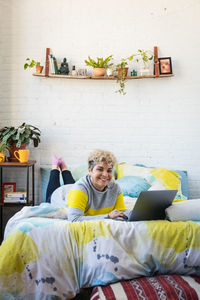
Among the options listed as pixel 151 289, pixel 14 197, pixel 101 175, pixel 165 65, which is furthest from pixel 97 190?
pixel 165 65

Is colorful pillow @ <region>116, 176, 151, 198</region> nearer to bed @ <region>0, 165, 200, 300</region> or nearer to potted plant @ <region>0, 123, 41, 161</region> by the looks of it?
potted plant @ <region>0, 123, 41, 161</region>

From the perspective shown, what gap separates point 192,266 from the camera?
65.8 inches

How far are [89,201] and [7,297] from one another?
79cm

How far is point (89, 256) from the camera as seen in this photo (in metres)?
1.62

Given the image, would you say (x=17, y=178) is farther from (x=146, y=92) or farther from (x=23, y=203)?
(x=146, y=92)

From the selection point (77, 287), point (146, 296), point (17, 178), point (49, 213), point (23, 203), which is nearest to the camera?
point (146, 296)

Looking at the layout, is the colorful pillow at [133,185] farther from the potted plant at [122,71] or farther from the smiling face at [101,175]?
the potted plant at [122,71]

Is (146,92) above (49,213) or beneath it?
above

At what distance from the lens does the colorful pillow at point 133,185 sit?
3053mm

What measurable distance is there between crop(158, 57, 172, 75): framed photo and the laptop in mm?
2161

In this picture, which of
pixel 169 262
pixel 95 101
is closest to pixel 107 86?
pixel 95 101

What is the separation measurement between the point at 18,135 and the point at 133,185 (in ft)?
4.39

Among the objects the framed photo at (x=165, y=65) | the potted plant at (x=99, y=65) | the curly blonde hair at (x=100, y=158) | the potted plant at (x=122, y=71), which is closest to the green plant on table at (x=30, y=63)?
the potted plant at (x=99, y=65)

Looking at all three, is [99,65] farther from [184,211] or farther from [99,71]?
[184,211]
